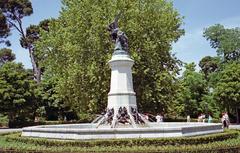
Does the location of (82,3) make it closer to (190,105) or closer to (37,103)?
(37,103)

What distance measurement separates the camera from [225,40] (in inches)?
2306

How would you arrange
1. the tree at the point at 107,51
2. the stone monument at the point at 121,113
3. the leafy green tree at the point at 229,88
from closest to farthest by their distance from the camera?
the stone monument at the point at 121,113 → the tree at the point at 107,51 → the leafy green tree at the point at 229,88

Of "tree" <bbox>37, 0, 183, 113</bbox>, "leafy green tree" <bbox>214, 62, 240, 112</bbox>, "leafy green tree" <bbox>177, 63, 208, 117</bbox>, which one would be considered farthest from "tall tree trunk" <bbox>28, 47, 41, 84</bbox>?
"leafy green tree" <bbox>214, 62, 240, 112</bbox>

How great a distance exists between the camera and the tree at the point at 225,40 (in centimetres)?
5769

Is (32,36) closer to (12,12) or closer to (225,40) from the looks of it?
(12,12)

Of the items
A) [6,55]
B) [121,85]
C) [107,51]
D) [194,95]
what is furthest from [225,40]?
[121,85]

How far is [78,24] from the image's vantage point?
3778 cm

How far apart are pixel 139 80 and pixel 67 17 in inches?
361

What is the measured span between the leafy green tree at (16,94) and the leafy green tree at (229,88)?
2220cm

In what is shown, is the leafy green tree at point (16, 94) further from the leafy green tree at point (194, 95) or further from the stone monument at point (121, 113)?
the leafy green tree at point (194, 95)

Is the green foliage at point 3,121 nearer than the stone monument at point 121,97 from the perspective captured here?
No

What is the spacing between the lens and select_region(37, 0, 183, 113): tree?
119 ft

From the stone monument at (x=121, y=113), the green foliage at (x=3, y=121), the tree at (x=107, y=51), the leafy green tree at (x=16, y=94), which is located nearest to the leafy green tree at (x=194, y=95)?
the tree at (x=107, y=51)

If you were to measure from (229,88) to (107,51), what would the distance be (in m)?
19.3
